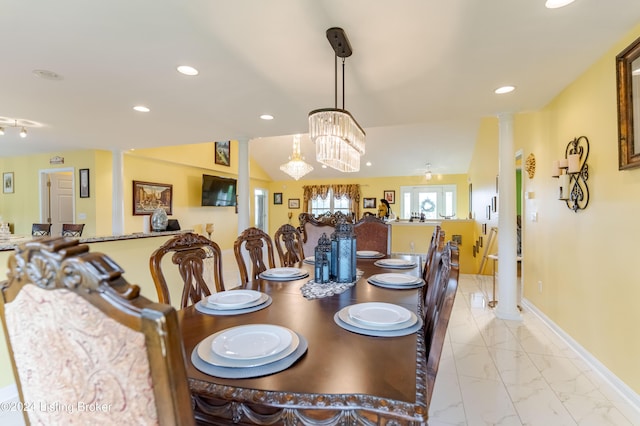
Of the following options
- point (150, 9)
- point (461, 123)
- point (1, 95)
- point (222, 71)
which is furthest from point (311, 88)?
point (461, 123)

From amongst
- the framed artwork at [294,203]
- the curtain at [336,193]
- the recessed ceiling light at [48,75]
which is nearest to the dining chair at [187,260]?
the recessed ceiling light at [48,75]

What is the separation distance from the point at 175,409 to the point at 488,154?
6447mm

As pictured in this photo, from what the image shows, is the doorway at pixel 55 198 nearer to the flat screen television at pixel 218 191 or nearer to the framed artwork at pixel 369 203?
the flat screen television at pixel 218 191

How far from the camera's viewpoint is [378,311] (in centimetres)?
128

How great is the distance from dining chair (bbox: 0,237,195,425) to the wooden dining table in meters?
0.28

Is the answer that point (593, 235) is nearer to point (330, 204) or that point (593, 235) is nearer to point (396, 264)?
point (396, 264)

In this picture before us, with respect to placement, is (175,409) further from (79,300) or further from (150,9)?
(150,9)

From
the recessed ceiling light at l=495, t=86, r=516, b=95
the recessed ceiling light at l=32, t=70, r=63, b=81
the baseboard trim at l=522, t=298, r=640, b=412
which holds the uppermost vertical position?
the recessed ceiling light at l=32, t=70, r=63, b=81

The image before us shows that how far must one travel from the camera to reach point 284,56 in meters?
2.20

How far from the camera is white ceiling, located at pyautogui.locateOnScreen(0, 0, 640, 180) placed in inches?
67.0

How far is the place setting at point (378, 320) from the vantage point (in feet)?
3.63

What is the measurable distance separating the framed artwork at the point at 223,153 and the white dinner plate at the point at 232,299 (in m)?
7.33

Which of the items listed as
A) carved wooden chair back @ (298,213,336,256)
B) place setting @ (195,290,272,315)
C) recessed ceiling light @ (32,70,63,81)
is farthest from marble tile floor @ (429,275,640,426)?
recessed ceiling light @ (32,70,63,81)

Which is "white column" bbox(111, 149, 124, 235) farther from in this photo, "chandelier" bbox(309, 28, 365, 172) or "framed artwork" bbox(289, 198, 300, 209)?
"framed artwork" bbox(289, 198, 300, 209)
